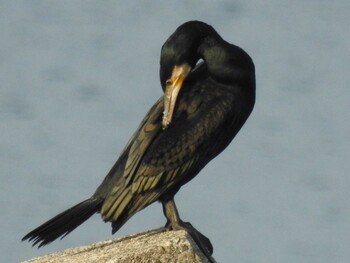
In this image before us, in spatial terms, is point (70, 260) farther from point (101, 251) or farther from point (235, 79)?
point (235, 79)

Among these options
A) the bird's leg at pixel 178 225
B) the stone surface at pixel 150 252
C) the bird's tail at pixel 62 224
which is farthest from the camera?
the bird's tail at pixel 62 224

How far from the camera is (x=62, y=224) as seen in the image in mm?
9422

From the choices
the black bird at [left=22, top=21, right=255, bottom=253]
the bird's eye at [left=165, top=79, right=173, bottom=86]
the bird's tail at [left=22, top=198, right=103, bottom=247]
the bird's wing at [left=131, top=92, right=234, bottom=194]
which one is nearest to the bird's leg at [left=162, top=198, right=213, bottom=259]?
the black bird at [left=22, top=21, right=255, bottom=253]

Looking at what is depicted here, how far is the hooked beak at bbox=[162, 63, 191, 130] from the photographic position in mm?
9391


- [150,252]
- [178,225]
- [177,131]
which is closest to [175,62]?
[177,131]

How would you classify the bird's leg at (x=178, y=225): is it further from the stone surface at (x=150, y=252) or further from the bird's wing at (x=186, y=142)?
the stone surface at (x=150, y=252)

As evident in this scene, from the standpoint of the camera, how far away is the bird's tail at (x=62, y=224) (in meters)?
9.34

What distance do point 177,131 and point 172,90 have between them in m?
0.43

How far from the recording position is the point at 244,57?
32.2 feet

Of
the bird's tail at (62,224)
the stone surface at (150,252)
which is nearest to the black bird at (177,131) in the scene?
the bird's tail at (62,224)

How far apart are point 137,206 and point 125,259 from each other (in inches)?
81.7

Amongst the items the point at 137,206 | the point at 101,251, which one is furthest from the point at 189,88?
the point at 101,251

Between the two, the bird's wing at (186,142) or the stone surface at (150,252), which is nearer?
the stone surface at (150,252)

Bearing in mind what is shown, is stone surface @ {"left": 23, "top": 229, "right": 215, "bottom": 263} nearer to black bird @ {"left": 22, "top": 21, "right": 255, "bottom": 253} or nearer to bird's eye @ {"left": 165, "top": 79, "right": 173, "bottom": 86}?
black bird @ {"left": 22, "top": 21, "right": 255, "bottom": 253}
